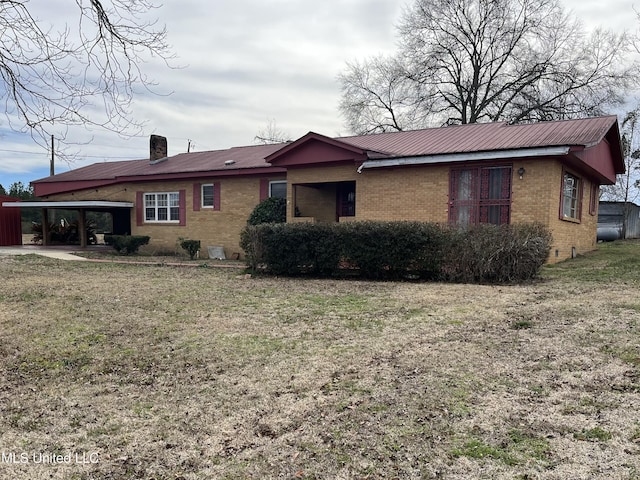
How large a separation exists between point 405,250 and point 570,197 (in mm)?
7702

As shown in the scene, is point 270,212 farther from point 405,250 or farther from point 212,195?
point 405,250

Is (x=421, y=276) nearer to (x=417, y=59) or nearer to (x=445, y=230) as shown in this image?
(x=445, y=230)

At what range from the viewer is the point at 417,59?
32281 mm

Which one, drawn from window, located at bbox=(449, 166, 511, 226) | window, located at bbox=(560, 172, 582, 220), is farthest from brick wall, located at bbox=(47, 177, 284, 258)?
window, located at bbox=(560, 172, 582, 220)

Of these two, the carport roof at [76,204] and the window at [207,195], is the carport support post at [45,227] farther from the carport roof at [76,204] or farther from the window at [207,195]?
the window at [207,195]

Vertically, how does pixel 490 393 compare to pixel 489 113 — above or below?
below

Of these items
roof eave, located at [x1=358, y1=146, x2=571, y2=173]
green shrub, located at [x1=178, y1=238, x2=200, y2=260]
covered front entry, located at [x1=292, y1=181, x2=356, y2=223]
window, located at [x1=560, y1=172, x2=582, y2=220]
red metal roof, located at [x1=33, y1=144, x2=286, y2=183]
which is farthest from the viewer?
red metal roof, located at [x1=33, y1=144, x2=286, y2=183]

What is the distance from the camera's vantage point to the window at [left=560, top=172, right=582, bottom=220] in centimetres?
1370

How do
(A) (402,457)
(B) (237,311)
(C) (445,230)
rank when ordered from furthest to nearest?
(C) (445,230) → (B) (237,311) → (A) (402,457)

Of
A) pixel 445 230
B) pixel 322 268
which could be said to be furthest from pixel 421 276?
pixel 322 268

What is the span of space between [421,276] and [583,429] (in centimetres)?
742

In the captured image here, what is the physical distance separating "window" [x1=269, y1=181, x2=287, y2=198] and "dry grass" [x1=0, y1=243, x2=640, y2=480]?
10401 millimetres

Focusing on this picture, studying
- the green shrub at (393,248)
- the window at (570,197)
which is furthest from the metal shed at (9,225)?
the window at (570,197)

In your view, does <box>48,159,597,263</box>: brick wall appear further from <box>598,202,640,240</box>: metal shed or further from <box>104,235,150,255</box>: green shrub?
<box>598,202,640,240</box>: metal shed
